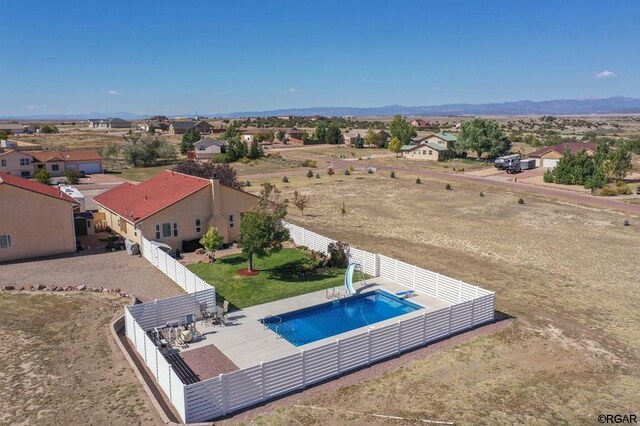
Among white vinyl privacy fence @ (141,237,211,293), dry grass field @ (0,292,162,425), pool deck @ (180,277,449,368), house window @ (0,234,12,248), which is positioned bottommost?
pool deck @ (180,277,449,368)

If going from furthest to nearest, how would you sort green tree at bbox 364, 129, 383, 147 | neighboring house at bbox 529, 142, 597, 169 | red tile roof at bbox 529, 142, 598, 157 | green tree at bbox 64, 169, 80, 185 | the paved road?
green tree at bbox 364, 129, 383, 147 → neighboring house at bbox 529, 142, 597, 169 → red tile roof at bbox 529, 142, 598, 157 → green tree at bbox 64, 169, 80, 185 → the paved road

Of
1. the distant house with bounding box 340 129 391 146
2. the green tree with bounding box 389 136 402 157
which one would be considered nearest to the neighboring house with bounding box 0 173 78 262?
the green tree with bounding box 389 136 402 157

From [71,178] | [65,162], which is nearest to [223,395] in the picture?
[71,178]

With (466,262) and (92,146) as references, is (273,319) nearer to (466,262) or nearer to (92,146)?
(466,262)

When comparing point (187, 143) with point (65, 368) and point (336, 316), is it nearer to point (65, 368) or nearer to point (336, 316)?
point (336, 316)

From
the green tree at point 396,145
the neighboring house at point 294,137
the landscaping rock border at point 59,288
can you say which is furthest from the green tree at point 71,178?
the neighboring house at point 294,137

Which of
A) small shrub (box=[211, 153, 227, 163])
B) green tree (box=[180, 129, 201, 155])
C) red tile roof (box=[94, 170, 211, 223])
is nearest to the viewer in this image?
red tile roof (box=[94, 170, 211, 223])

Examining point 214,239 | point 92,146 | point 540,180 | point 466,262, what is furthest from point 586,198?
point 92,146

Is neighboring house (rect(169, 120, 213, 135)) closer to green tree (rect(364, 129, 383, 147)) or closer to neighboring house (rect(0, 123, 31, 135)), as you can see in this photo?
neighboring house (rect(0, 123, 31, 135))
